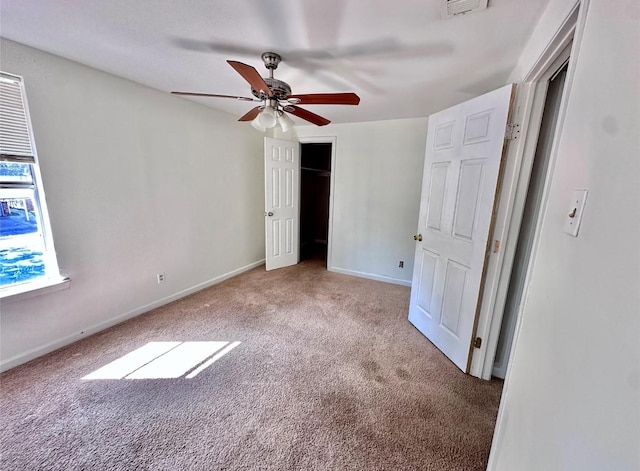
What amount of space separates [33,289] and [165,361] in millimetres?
1086

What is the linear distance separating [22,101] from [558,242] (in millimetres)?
3110

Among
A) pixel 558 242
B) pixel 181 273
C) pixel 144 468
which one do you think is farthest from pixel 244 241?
pixel 558 242

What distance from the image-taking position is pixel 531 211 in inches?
64.9

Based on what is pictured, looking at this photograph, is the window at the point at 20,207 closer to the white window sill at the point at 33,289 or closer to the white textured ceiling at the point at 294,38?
the white window sill at the point at 33,289

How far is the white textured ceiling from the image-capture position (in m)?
1.27

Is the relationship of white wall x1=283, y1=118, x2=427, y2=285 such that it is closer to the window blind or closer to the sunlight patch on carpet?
the sunlight patch on carpet

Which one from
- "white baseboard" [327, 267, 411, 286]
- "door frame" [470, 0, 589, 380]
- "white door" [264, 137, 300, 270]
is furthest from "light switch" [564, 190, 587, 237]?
"white door" [264, 137, 300, 270]

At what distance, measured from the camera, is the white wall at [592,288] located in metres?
0.48

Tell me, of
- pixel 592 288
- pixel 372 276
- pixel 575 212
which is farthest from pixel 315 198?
pixel 592 288

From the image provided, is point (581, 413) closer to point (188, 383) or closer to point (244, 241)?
point (188, 383)

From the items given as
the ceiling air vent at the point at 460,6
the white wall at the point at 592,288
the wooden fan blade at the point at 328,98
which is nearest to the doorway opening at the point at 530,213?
the ceiling air vent at the point at 460,6

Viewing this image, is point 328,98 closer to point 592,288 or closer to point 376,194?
point 592,288

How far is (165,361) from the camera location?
1.95 meters

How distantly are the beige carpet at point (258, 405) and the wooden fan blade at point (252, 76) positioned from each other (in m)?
1.97
